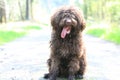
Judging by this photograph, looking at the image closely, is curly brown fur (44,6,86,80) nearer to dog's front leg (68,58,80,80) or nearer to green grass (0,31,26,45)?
dog's front leg (68,58,80,80)

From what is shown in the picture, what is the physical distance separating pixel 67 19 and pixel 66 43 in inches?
24.5

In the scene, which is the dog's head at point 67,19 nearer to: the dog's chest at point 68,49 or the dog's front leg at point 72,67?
the dog's chest at point 68,49

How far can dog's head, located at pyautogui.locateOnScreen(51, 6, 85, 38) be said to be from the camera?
32.9 feet

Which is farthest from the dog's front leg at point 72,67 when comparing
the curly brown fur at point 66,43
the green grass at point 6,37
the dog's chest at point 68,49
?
the green grass at point 6,37

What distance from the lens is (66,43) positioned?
33.8 feet

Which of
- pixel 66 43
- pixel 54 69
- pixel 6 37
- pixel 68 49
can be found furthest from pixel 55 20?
Answer: pixel 6 37

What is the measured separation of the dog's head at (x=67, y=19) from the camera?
10.0 m

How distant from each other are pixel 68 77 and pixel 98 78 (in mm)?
1264

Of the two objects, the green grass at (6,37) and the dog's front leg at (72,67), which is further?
the green grass at (6,37)

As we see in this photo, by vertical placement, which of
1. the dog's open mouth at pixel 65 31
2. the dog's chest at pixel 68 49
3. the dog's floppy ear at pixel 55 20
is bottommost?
the dog's chest at pixel 68 49

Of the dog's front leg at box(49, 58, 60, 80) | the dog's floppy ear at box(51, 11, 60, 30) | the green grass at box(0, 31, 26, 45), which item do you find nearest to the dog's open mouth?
the dog's floppy ear at box(51, 11, 60, 30)

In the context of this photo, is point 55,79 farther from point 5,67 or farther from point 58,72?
point 5,67

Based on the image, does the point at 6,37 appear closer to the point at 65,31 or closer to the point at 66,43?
the point at 66,43

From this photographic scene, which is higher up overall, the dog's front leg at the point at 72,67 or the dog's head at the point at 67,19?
the dog's head at the point at 67,19
